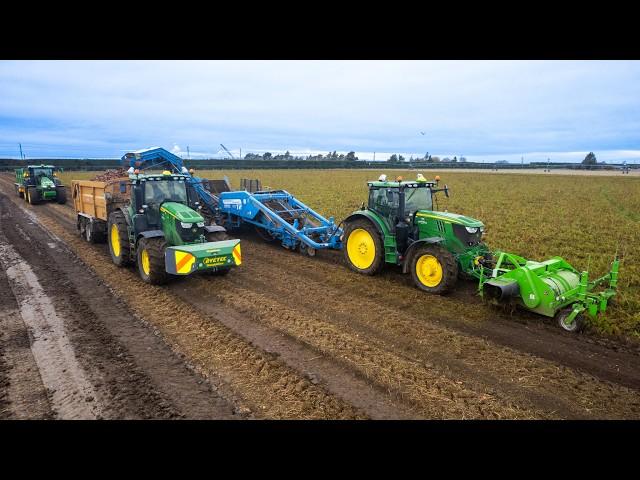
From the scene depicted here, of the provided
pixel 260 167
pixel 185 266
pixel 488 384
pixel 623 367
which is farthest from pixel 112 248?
pixel 260 167

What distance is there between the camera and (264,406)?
4078mm

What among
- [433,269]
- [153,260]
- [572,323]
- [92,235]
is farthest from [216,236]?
[572,323]

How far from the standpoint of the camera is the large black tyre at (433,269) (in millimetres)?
7082

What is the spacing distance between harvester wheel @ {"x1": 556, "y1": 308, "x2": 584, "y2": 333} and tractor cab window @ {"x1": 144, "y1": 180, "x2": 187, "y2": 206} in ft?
24.9

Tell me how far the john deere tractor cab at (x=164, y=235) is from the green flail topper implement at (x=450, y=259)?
2861mm

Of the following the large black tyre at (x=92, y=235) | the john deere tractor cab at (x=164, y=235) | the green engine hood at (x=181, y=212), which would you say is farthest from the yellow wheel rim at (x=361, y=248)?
the large black tyre at (x=92, y=235)

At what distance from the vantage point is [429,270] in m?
7.44

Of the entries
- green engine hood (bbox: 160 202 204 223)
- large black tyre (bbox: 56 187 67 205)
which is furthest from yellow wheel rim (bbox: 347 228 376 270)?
large black tyre (bbox: 56 187 67 205)

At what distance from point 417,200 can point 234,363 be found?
5329 mm

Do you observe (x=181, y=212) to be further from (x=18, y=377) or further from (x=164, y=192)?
(x=18, y=377)

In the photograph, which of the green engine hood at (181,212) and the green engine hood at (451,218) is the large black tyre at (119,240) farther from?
the green engine hood at (451,218)

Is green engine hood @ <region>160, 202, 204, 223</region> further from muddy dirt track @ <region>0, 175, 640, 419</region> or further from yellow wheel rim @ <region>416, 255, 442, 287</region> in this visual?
yellow wheel rim @ <region>416, 255, 442, 287</region>

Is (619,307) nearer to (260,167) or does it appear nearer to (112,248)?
(112,248)

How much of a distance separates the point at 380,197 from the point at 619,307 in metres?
4.64
